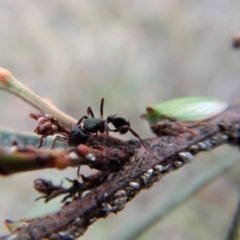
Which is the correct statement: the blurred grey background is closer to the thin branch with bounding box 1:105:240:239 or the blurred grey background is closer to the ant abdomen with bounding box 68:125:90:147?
the thin branch with bounding box 1:105:240:239

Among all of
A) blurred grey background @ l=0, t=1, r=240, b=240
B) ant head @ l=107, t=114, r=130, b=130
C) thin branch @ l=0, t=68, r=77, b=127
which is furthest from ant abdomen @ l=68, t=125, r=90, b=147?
blurred grey background @ l=0, t=1, r=240, b=240

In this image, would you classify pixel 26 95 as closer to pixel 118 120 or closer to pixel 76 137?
pixel 76 137

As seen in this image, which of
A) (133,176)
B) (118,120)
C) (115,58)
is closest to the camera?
(133,176)

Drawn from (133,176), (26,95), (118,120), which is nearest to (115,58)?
(118,120)

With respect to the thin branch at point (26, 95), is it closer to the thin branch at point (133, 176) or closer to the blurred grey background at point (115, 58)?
the thin branch at point (133, 176)

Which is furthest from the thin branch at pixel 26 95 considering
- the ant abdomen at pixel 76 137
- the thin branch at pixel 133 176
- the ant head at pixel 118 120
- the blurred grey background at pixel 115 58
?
the blurred grey background at pixel 115 58

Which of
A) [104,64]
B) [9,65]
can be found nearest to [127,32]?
[104,64]

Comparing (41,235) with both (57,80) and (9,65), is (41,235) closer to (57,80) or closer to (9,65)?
(57,80)
